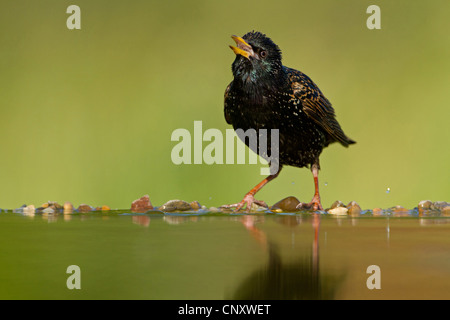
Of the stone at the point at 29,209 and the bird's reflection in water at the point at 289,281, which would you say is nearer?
the bird's reflection in water at the point at 289,281

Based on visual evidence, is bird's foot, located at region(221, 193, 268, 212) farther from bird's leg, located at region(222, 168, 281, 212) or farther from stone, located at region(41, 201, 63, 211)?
stone, located at region(41, 201, 63, 211)

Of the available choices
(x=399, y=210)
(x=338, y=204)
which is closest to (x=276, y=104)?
(x=338, y=204)

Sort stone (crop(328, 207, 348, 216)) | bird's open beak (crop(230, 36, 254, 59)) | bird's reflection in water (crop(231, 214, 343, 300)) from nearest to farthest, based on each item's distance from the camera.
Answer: bird's reflection in water (crop(231, 214, 343, 300)) < stone (crop(328, 207, 348, 216)) < bird's open beak (crop(230, 36, 254, 59))

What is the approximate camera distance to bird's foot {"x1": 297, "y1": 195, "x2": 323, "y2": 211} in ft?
13.2

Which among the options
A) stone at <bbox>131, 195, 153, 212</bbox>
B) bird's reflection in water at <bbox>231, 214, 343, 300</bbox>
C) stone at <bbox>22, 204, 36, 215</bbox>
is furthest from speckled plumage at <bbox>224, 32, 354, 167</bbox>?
bird's reflection in water at <bbox>231, 214, 343, 300</bbox>

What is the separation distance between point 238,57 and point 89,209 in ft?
5.06

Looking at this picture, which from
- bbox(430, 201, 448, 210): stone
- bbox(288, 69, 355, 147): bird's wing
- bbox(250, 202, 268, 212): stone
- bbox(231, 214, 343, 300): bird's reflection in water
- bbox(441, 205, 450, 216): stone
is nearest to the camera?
bbox(231, 214, 343, 300): bird's reflection in water

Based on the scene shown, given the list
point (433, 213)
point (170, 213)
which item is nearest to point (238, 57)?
point (170, 213)

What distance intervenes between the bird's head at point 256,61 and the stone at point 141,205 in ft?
3.69

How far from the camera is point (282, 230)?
2.46m

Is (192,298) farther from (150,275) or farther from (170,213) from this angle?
(170,213)

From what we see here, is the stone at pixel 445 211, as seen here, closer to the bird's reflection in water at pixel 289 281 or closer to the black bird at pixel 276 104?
the black bird at pixel 276 104

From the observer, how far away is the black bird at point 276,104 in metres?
3.95

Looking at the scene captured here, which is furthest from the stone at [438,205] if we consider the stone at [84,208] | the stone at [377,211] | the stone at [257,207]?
the stone at [84,208]
